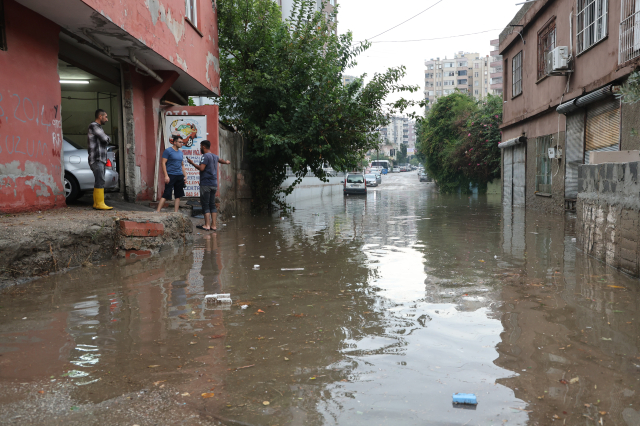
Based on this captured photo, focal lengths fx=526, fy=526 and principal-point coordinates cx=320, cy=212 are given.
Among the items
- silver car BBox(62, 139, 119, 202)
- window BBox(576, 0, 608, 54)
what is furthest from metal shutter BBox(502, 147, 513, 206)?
silver car BBox(62, 139, 119, 202)

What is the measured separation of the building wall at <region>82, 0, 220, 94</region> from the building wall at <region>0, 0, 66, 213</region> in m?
1.23

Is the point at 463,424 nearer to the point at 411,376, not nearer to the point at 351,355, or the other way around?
the point at 411,376

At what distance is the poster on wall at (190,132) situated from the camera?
499 inches

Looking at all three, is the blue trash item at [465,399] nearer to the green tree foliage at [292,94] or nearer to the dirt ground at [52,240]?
the dirt ground at [52,240]

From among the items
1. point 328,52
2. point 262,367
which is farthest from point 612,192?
point 328,52

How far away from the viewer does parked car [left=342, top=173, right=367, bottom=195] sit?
35.2 m

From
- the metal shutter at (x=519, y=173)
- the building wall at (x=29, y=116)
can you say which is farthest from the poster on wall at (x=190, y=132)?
the metal shutter at (x=519, y=173)

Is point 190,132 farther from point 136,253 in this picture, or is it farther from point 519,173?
point 519,173

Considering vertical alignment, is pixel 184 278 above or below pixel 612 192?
below

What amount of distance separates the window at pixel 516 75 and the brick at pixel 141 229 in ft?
53.8

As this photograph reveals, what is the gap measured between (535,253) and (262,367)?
6113 mm

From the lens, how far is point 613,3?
12102 mm

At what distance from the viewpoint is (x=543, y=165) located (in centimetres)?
1800

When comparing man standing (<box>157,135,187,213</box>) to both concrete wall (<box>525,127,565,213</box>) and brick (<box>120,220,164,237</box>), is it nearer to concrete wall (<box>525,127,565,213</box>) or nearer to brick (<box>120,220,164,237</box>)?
brick (<box>120,220,164,237</box>)
